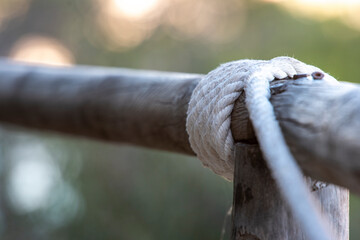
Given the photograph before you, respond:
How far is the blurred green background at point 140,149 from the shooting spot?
2.88 metres

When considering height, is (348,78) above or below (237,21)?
below

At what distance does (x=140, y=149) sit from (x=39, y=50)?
172 centimetres

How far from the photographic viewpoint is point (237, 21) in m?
3.80

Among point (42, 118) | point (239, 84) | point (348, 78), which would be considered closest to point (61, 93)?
point (42, 118)

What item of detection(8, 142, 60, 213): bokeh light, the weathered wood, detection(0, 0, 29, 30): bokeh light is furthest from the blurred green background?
the weathered wood

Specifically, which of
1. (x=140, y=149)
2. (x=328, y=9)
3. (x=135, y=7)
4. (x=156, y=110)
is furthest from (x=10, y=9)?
(x=156, y=110)

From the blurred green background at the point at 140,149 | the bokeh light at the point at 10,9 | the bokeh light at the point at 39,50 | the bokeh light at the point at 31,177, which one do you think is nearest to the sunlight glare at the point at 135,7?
the blurred green background at the point at 140,149

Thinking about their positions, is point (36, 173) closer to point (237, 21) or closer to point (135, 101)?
point (237, 21)

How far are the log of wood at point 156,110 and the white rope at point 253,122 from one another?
15 mm

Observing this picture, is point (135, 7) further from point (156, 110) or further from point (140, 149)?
point (156, 110)

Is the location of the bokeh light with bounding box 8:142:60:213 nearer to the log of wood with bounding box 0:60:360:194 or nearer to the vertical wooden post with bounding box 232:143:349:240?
the log of wood with bounding box 0:60:360:194

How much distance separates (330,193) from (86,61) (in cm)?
353

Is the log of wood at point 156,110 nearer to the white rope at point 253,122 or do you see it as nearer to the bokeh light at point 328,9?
the white rope at point 253,122

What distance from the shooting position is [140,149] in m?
3.19
